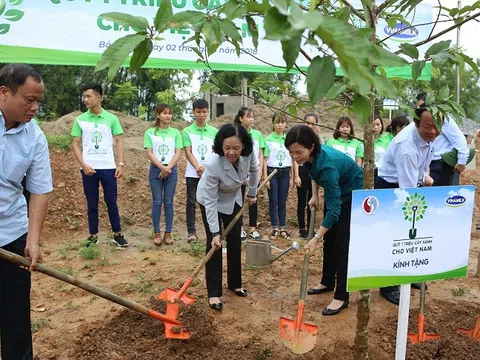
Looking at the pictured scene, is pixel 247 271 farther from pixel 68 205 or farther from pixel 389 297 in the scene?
pixel 68 205

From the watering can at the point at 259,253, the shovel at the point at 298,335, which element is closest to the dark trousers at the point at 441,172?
the watering can at the point at 259,253

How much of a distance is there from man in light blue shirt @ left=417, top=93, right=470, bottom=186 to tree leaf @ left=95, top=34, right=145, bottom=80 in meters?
4.00

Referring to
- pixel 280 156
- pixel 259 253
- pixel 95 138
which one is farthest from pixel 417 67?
pixel 280 156

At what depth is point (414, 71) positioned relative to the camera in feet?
5.40

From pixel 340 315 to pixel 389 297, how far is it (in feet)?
1.72

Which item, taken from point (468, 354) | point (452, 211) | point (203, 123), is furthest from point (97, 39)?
point (468, 354)

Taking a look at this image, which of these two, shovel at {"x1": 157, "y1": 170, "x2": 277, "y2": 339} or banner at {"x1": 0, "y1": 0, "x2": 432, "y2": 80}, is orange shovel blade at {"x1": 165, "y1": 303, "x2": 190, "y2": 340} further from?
banner at {"x1": 0, "y1": 0, "x2": 432, "y2": 80}

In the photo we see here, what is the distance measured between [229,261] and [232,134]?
1.21m

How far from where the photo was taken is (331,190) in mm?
3055

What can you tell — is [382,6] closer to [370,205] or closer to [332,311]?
[370,205]

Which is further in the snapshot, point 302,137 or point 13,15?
point 13,15

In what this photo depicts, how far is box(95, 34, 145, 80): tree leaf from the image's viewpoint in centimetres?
106

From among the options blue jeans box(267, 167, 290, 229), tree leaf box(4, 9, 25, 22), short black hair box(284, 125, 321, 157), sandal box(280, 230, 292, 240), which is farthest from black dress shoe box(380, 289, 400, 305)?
tree leaf box(4, 9, 25, 22)

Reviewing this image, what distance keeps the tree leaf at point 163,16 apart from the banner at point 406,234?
1.30 metres
